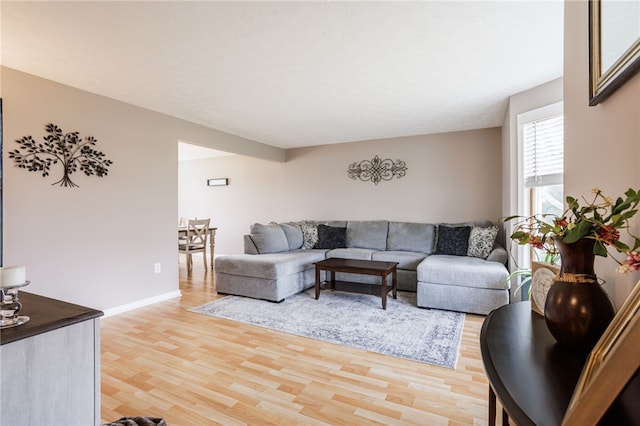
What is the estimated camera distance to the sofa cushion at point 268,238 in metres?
4.17

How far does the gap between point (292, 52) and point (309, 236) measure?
3.12 meters

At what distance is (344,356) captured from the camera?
228 cm

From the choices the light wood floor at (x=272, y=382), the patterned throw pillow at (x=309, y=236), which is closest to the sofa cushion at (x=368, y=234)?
the patterned throw pillow at (x=309, y=236)

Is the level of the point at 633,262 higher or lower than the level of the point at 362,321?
higher

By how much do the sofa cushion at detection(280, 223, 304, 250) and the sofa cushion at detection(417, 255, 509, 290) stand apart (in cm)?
204

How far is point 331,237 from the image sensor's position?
16.1 feet

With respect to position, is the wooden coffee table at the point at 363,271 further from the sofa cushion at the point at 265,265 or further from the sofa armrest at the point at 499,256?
the sofa armrest at the point at 499,256

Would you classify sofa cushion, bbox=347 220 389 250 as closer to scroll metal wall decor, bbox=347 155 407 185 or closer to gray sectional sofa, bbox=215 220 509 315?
gray sectional sofa, bbox=215 220 509 315

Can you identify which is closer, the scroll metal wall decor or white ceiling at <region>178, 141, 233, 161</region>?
the scroll metal wall decor

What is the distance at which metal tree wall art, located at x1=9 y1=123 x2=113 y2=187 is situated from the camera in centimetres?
255

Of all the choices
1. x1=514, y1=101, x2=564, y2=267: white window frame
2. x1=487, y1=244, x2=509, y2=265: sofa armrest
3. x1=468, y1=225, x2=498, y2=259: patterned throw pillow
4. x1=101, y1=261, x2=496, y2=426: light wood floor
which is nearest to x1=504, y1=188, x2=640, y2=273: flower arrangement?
x1=101, y1=261, x2=496, y2=426: light wood floor

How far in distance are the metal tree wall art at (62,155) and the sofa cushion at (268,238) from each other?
1862 mm

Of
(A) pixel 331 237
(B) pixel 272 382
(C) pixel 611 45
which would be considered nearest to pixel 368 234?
(A) pixel 331 237

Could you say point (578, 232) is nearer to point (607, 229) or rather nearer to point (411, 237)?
point (607, 229)
